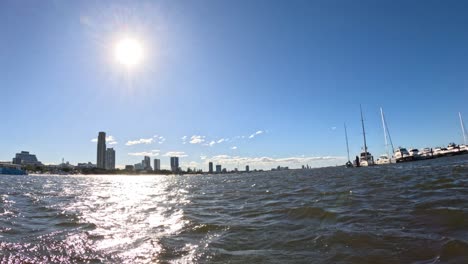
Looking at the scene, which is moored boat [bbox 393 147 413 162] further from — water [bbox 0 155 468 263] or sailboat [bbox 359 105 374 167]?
water [bbox 0 155 468 263]

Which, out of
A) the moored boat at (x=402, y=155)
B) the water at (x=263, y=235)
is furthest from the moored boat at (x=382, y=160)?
the water at (x=263, y=235)

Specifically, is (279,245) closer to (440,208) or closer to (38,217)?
(440,208)

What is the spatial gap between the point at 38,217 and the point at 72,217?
159 cm

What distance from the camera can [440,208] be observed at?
10578mm

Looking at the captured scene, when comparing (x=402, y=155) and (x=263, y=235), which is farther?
(x=402, y=155)

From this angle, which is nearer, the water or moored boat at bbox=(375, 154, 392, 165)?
the water

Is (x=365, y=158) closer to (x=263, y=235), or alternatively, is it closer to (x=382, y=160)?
(x=382, y=160)

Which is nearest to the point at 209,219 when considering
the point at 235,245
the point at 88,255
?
the point at 235,245

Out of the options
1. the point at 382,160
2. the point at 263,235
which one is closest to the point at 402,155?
the point at 382,160

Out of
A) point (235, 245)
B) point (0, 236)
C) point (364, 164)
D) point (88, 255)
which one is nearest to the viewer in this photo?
point (88, 255)

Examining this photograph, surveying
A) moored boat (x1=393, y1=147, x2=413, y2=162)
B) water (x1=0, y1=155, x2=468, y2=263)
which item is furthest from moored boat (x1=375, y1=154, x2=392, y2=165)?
water (x1=0, y1=155, x2=468, y2=263)

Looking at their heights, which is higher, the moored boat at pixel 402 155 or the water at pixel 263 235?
the moored boat at pixel 402 155

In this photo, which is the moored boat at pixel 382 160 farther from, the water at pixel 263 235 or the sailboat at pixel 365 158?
the water at pixel 263 235

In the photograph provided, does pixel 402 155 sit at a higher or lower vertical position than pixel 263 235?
higher
